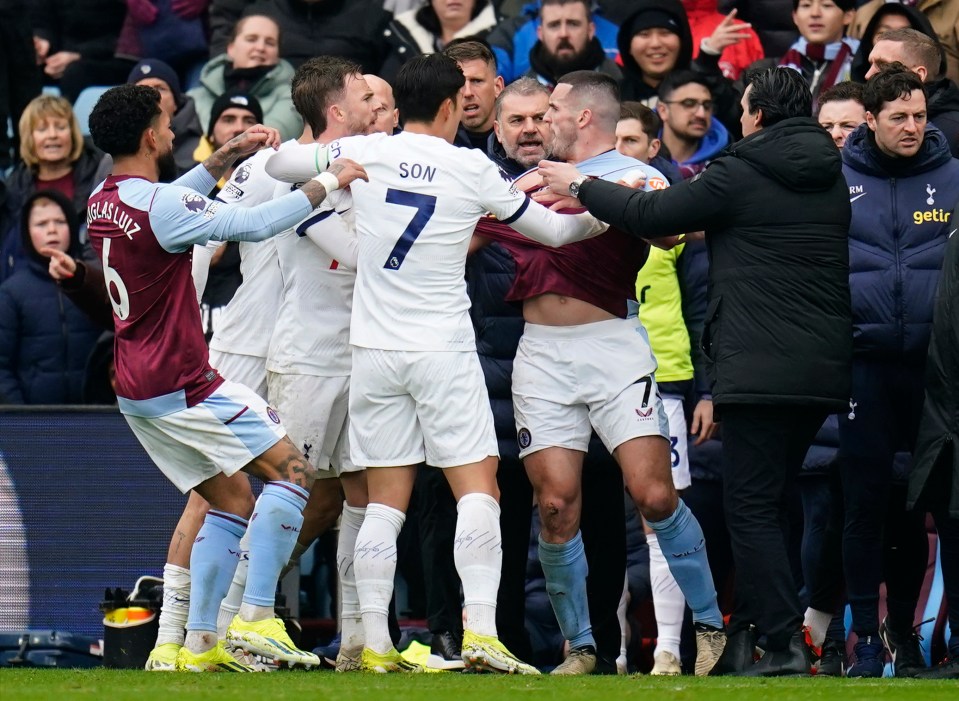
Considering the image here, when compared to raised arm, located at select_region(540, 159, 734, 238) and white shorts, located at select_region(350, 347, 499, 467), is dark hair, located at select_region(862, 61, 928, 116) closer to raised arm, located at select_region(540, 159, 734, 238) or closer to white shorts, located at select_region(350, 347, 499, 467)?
raised arm, located at select_region(540, 159, 734, 238)

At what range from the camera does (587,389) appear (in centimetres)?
816

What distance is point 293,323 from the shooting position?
8.47 metres

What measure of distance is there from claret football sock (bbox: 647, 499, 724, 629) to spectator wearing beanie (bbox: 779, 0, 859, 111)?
3864 mm

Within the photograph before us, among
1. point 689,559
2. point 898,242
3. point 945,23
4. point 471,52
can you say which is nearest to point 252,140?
point 471,52

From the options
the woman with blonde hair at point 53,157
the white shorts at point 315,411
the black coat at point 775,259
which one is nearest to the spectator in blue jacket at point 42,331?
the woman with blonde hair at point 53,157

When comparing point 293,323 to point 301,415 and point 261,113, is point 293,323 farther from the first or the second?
point 261,113

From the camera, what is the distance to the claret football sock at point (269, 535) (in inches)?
305

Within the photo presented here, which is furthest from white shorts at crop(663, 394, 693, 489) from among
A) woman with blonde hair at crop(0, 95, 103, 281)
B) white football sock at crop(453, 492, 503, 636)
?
woman with blonde hair at crop(0, 95, 103, 281)

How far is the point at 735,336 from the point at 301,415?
7.30 feet

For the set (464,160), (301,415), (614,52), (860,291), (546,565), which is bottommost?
(546,565)

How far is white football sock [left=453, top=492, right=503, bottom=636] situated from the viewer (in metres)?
7.55

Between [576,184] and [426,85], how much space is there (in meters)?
0.88

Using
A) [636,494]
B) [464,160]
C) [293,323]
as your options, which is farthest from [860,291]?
[293,323]

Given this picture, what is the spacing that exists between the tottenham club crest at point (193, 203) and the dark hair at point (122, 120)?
396mm
